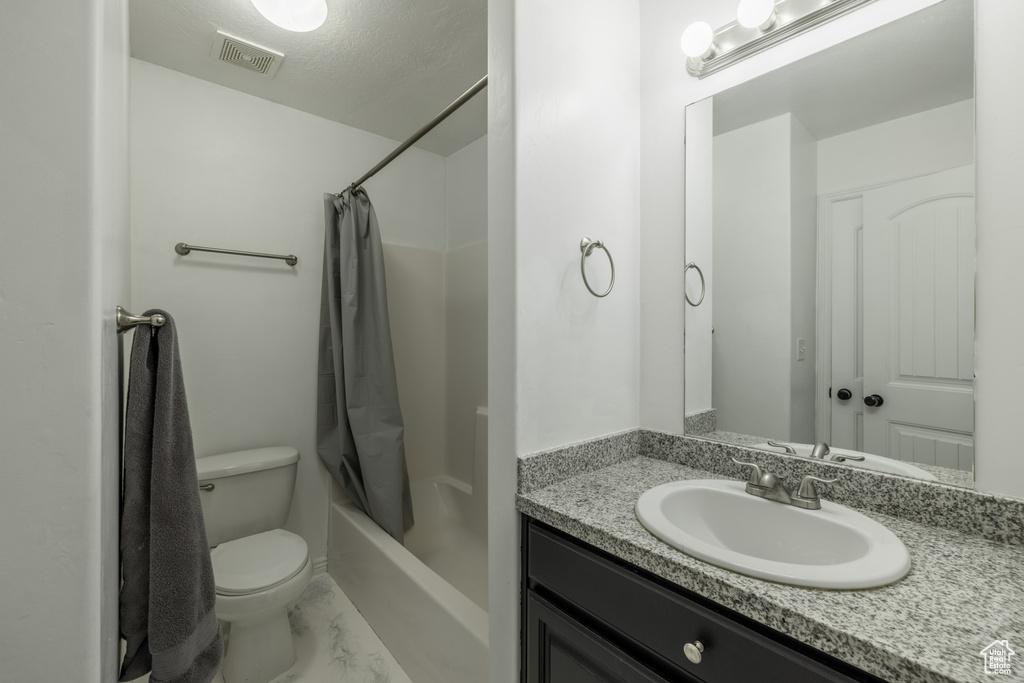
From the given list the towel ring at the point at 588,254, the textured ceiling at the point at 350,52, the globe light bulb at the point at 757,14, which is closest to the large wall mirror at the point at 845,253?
the globe light bulb at the point at 757,14

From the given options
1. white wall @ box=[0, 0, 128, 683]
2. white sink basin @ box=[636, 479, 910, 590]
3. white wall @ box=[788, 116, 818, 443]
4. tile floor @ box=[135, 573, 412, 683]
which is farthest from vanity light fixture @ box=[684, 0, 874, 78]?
tile floor @ box=[135, 573, 412, 683]

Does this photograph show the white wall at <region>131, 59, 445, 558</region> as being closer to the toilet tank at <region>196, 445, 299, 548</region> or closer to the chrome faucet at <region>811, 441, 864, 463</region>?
the toilet tank at <region>196, 445, 299, 548</region>

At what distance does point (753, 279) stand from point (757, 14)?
2.16 feet

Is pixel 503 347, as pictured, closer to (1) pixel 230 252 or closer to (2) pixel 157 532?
(2) pixel 157 532

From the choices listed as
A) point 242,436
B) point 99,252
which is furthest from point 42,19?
point 242,436

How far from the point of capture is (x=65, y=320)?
0.43m

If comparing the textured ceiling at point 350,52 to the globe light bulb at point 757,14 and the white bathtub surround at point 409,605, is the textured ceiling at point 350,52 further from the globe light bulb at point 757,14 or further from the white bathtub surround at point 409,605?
the white bathtub surround at point 409,605

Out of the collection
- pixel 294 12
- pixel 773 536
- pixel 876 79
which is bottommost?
pixel 773 536

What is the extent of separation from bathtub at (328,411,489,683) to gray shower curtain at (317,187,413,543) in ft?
0.65

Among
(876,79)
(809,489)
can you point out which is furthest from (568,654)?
(876,79)

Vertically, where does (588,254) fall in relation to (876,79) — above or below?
below

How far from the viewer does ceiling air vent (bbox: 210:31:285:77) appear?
1622 mm

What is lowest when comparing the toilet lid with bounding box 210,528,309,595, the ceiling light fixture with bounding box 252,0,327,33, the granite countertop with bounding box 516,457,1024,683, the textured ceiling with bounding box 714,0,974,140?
the toilet lid with bounding box 210,528,309,595

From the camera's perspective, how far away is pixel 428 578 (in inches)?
57.1
